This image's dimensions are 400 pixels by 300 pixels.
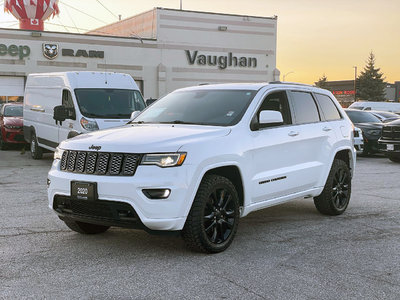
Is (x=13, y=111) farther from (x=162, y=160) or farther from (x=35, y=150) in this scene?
(x=162, y=160)

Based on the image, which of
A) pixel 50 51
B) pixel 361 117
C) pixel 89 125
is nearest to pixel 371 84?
pixel 50 51

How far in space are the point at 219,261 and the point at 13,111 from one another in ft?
51.8

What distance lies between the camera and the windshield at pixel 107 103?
1312 cm

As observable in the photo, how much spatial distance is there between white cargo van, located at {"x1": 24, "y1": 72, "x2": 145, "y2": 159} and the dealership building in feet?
71.2

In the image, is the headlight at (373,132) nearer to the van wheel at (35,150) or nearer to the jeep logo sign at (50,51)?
the van wheel at (35,150)

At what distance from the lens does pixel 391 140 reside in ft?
50.5

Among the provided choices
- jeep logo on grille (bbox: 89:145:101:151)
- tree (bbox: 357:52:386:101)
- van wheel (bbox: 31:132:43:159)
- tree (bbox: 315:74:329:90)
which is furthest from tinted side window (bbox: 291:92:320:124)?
tree (bbox: 315:74:329:90)

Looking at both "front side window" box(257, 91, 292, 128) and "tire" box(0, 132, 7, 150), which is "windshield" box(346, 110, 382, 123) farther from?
"front side window" box(257, 91, 292, 128)

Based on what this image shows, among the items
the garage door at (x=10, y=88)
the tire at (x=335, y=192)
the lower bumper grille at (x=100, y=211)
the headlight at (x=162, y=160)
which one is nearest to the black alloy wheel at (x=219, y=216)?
the headlight at (x=162, y=160)

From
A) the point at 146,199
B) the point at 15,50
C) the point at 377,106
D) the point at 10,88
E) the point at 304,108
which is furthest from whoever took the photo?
the point at 10,88

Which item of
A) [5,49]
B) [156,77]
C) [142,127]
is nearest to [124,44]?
[156,77]

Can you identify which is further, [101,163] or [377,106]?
[377,106]

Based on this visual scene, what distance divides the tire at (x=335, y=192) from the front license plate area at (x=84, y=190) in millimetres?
3424

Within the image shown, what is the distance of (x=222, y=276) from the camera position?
4824 millimetres
